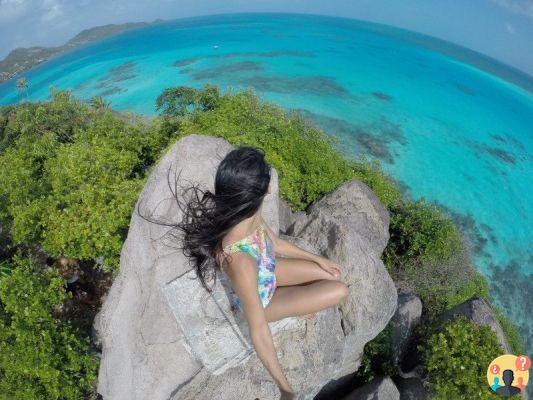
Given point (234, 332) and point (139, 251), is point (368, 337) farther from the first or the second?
point (139, 251)

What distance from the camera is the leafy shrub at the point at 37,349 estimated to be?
541 centimetres

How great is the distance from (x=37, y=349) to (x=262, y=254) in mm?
4705

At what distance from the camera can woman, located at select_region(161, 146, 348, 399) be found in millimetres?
2805

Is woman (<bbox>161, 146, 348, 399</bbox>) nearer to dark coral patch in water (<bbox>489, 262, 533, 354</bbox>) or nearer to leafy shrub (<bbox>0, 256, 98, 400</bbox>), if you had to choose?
leafy shrub (<bbox>0, 256, 98, 400</bbox>)

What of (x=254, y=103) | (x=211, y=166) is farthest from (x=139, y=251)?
(x=254, y=103)

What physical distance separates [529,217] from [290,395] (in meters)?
25.2

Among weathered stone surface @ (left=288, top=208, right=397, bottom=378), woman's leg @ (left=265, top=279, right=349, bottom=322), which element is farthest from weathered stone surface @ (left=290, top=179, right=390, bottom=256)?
woman's leg @ (left=265, top=279, right=349, bottom=322)

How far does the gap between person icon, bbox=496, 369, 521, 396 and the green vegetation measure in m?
0.67

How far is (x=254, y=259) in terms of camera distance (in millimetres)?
3229

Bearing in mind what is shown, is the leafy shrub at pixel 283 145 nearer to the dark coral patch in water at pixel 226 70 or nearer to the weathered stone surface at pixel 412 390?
the weathered stone surface at pixel 412 390

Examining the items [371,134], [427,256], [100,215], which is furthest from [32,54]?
[427,256]

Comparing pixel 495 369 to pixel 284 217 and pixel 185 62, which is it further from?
pixel 185 62

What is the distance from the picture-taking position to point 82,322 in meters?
7.30

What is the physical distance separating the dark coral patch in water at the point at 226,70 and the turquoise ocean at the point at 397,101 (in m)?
0.26
